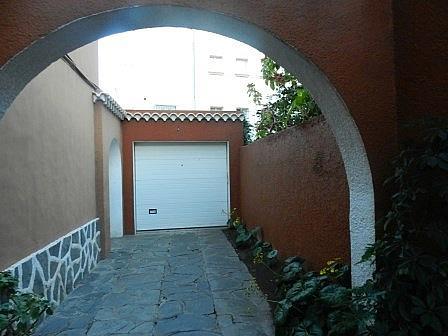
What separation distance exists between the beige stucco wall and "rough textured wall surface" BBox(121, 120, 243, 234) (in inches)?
118

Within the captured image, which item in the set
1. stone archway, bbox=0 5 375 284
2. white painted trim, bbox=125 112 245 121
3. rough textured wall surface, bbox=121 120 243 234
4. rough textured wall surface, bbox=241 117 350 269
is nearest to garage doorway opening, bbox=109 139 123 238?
rough textured wall surface, bbox=121 120 243 234

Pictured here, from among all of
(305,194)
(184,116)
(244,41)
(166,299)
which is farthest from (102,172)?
(244,41)

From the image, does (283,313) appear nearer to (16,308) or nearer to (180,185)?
(16,308)

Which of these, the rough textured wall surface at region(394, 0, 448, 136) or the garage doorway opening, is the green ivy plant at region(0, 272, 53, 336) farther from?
the garage doorway opening

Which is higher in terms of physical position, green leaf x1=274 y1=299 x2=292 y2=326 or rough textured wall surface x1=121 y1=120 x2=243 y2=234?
rough textured wall surface x1=121 y1=120 x2=243 y2=234

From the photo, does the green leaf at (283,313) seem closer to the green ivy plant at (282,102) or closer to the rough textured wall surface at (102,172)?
the green ivy plant at (282,102)

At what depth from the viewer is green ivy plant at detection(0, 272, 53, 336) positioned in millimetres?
2271

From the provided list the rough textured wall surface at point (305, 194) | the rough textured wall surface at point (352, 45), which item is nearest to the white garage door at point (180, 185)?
the rough textured wall surface at point (305, 194)

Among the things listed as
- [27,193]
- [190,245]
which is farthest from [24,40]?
[190,245]

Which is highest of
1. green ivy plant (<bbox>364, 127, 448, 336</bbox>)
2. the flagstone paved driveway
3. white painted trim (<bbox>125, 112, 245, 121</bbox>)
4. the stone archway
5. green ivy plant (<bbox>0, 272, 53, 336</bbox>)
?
white painted trim (<bbox>125, 112, 245, 121</bbox>)

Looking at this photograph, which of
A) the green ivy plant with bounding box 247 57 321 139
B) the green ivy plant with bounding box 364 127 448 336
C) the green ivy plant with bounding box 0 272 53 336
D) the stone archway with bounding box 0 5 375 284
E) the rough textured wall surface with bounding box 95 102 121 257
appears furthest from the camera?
the rough textured wall surface with bounding box 95 102 121 257

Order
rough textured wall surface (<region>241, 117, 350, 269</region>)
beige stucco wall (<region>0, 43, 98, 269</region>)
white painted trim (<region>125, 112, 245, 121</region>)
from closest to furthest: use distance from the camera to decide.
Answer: beige stucco wall (<region>0, 43, 98, 269</region>), rough textured wall surface (<region>241, 117, 350, 269</region>), white painted trim (<region>125, 112, 245, 121</region>)

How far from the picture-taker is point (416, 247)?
77.9 inches

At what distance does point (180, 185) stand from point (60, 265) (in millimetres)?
5302
